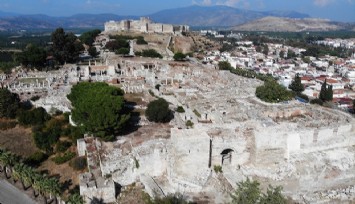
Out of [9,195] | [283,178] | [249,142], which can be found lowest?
[9,195]

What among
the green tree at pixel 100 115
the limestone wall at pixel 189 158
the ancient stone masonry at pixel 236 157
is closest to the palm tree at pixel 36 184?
the ancient stone masonry at pixel 236 157

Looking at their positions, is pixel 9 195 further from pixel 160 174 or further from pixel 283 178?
pixel 283 178

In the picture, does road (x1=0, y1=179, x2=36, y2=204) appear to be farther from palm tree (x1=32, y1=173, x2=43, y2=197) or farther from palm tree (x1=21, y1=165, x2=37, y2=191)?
palm tree (x1=21, y1=165, x2=37, y2=191)

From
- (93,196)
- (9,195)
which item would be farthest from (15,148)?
(93,196)

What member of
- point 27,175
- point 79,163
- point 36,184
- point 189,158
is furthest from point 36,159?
point 189,158

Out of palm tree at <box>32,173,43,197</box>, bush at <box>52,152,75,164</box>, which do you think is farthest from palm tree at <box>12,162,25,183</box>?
bush at <box>52,152,75,164</box>

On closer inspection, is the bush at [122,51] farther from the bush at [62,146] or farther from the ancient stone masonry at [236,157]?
the ancient stone masonry at [236,157]
